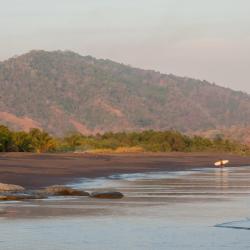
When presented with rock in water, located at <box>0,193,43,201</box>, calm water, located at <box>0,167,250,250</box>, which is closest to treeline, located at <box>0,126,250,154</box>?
rock in water, located at <box>0,193,43,201</box>

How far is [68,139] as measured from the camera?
2933 inches

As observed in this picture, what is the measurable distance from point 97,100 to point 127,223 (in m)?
144

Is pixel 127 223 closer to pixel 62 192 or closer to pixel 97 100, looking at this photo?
pixel 62 192

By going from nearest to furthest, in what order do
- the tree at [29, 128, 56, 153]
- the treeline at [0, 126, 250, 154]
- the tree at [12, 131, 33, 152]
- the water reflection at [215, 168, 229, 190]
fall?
1. the water reflection at [215, 168, 229, 190]
2. the tree at [12, 131, 33, 152]
3. the tree at [29, 128, 56, 153]
4. the treeline at [0, 126, 250, 154]

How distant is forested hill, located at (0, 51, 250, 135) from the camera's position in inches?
5807

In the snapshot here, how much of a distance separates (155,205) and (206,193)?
15.8ft

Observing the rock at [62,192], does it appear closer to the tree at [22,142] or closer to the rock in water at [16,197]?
the rock in water at [16,197]

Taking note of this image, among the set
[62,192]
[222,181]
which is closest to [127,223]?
[62,192]

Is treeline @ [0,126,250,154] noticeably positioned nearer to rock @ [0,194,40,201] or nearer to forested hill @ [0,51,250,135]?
rock @ [0,194,40,201]

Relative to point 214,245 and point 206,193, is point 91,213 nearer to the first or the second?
point 214,245

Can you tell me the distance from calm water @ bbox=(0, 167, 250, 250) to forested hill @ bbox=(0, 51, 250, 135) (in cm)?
11820

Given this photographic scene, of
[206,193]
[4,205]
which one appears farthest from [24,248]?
[206,193]

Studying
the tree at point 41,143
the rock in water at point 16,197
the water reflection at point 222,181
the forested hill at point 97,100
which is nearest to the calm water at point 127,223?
the rock in water at point 16,197

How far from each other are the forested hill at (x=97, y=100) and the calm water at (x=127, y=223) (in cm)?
11820
